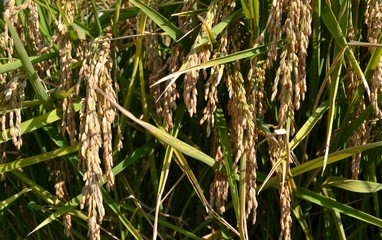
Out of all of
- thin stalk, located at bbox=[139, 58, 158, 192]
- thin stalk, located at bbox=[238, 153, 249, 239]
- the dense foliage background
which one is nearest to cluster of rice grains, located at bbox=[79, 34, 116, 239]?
the dense foliage background

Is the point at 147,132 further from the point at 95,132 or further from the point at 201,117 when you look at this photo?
the point at 95,132

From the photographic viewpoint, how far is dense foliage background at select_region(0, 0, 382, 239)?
3.95ft

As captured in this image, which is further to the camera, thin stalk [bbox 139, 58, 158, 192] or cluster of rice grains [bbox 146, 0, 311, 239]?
thin stalk [bbox 139, 58, 158, 192]

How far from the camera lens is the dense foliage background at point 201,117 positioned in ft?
3.95

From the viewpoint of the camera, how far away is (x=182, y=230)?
1.41 m

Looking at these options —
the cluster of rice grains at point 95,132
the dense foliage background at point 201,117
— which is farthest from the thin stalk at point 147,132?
the cluster of rice grains at point 95,132

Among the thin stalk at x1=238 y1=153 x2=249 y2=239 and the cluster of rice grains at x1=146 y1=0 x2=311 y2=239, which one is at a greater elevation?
the cluster of rice grains at x1=146 y1=0 x2=311 y2=239

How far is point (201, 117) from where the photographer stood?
1424 mm

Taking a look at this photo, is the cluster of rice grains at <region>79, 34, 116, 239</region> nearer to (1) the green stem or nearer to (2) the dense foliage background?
(2) the dense foliage background

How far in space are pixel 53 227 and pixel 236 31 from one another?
0.64m

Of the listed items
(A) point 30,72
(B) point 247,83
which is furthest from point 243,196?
(A) point 30,72

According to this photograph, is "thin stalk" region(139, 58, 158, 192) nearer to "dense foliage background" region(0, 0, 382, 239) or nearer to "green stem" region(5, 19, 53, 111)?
"dense foliage background" region(0, 0, 382, 239)

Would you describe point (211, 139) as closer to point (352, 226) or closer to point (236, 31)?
point (236, 31)

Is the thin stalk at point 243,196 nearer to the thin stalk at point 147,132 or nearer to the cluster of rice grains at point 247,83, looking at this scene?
the cluster of rice grains at point 247,83
